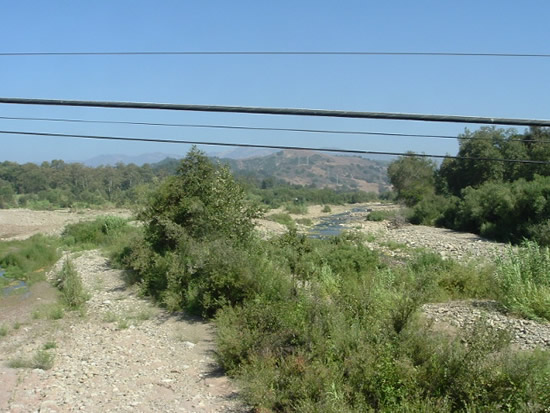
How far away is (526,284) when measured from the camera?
41.4ft

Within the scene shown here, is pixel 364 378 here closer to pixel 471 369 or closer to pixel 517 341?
pixel 471 369

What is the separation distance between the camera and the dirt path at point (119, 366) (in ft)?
30.6

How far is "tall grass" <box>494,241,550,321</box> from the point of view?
37.2ft

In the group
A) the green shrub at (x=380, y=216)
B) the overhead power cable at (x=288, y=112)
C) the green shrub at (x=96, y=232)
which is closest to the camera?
the overhead power cable at (x=288, y=112)

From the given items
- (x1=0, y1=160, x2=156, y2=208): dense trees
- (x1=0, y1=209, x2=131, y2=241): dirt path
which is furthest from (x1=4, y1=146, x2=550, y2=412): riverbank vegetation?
(x1=0, y1=160, x2=156, y2=208): dense trees

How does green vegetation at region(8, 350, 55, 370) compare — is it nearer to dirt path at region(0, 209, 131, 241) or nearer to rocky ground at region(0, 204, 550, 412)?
rocky ground at region(0, 204, 550, 412)

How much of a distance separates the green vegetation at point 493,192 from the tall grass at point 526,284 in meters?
13.9

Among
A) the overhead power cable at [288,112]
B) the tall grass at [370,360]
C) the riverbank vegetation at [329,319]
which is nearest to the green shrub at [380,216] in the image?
the riverbank vegetation at [329,319]

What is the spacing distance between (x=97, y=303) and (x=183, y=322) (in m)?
4.73

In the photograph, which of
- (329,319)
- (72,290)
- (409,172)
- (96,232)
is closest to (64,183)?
(409,172)

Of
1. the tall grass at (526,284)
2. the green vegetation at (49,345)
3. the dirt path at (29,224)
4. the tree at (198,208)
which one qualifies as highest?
the tree at (198,208)

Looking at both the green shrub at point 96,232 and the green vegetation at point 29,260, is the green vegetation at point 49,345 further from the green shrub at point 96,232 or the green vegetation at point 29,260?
the green shrub at point 96,232

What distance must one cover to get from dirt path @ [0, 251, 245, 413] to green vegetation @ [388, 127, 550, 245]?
18.8m

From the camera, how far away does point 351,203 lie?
13250cm
